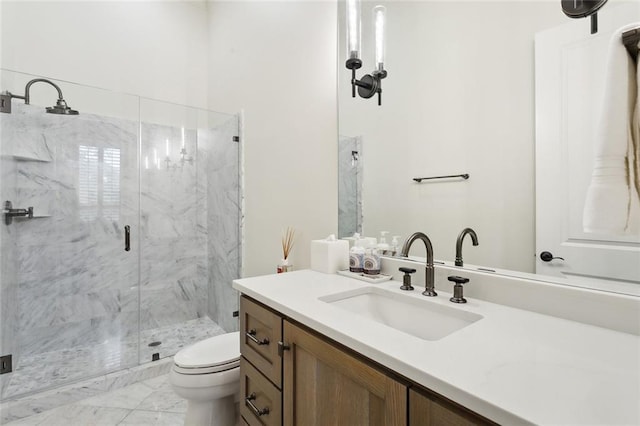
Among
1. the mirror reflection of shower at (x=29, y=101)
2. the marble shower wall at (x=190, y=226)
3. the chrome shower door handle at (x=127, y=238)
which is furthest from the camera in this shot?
the marble shower wall at (x=190, y=226)

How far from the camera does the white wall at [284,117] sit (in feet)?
5.56

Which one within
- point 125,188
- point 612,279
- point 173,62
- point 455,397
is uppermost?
point 173,62

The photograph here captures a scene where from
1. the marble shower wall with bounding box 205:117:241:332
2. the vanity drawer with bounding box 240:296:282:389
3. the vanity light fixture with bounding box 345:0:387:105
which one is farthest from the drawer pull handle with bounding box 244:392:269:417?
the marble shower wall with bounding box 205:117:241:332

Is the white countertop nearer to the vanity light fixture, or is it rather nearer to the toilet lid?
the toilet lid

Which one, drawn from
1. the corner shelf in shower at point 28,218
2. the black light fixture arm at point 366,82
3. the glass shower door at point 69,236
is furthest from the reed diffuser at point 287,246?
the corner shelf in shower at point 28,218

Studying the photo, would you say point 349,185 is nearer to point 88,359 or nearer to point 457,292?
point 457,292

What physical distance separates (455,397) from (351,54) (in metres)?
1.39

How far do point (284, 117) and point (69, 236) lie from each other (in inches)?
74.2

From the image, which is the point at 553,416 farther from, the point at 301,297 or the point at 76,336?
the point at 76,336

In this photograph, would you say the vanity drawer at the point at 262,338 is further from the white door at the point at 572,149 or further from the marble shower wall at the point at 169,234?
the marble shower wall at the point at 169,234

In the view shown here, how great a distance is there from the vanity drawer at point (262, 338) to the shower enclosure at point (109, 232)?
4.50 feet

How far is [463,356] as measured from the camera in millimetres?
600

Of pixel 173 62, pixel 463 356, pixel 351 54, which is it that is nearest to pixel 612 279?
pixel 463 356

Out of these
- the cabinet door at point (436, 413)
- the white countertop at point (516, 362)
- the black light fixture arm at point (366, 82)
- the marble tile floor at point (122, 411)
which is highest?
the black light fixture arm at point (366, 82)
